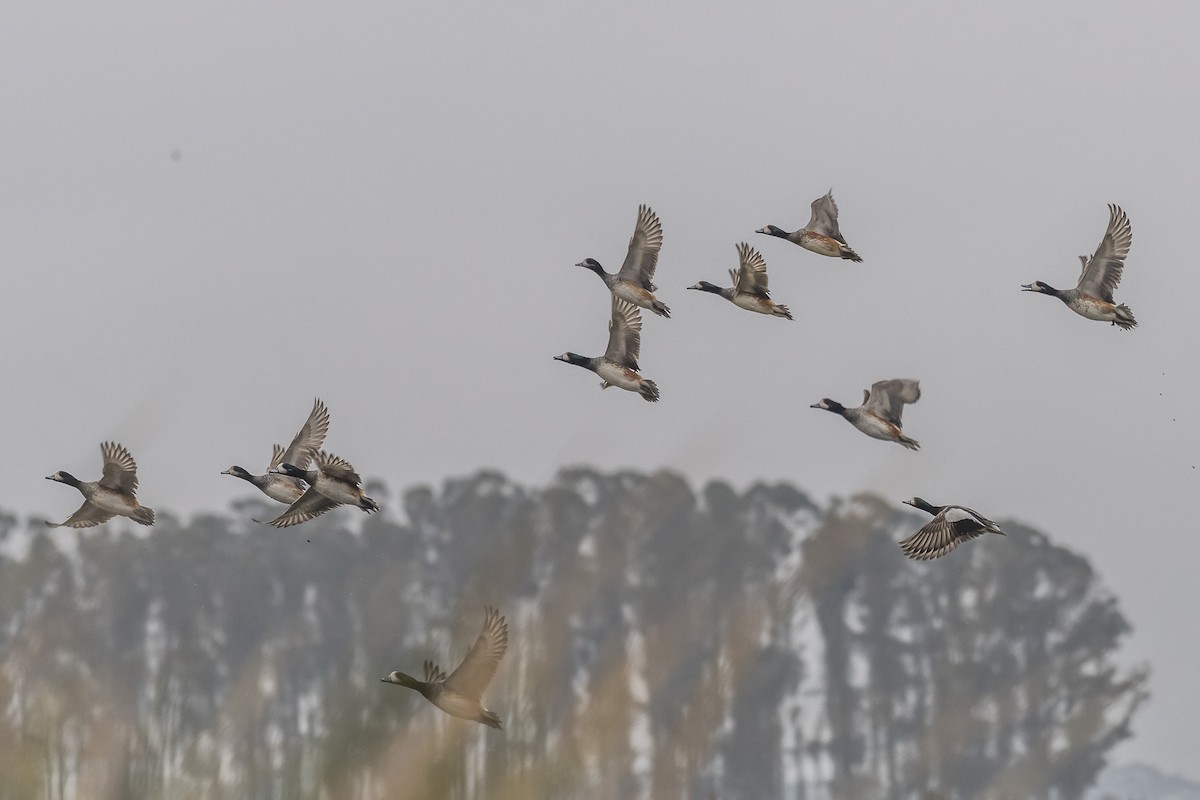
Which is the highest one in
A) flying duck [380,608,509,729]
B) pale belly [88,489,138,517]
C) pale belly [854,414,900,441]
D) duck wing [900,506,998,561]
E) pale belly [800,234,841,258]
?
pale belly [800,234,841,258]

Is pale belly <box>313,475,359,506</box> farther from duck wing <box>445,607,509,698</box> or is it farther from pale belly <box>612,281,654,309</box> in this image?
pale belly <box>612,281,654,309</box>

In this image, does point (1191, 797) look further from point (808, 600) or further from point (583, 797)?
point (583, 797)

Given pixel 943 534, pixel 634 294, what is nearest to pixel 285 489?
pixel 634 294

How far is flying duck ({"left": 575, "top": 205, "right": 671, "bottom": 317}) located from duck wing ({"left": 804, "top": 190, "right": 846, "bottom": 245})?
3074 mm

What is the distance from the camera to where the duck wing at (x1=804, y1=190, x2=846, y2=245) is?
47219mm

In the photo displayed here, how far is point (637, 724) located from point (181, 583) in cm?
3581

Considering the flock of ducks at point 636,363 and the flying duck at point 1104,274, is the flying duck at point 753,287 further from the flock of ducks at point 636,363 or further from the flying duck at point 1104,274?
the flying duck at point 1104,274

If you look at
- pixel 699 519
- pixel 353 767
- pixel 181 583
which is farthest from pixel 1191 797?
pixel 353 767

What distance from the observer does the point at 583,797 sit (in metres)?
79.1

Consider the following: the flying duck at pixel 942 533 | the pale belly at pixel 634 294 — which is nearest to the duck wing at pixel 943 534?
the flying duck at pixel 942 533

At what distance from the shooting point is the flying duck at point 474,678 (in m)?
38.8

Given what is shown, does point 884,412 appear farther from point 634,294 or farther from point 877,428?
point 634,294

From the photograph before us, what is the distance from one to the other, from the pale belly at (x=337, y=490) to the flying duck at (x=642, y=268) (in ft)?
22.4

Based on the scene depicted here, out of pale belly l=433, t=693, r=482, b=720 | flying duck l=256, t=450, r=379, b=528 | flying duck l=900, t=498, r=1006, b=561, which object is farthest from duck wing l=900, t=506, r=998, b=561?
flying duck l=256, t=450, r=379, b=528
